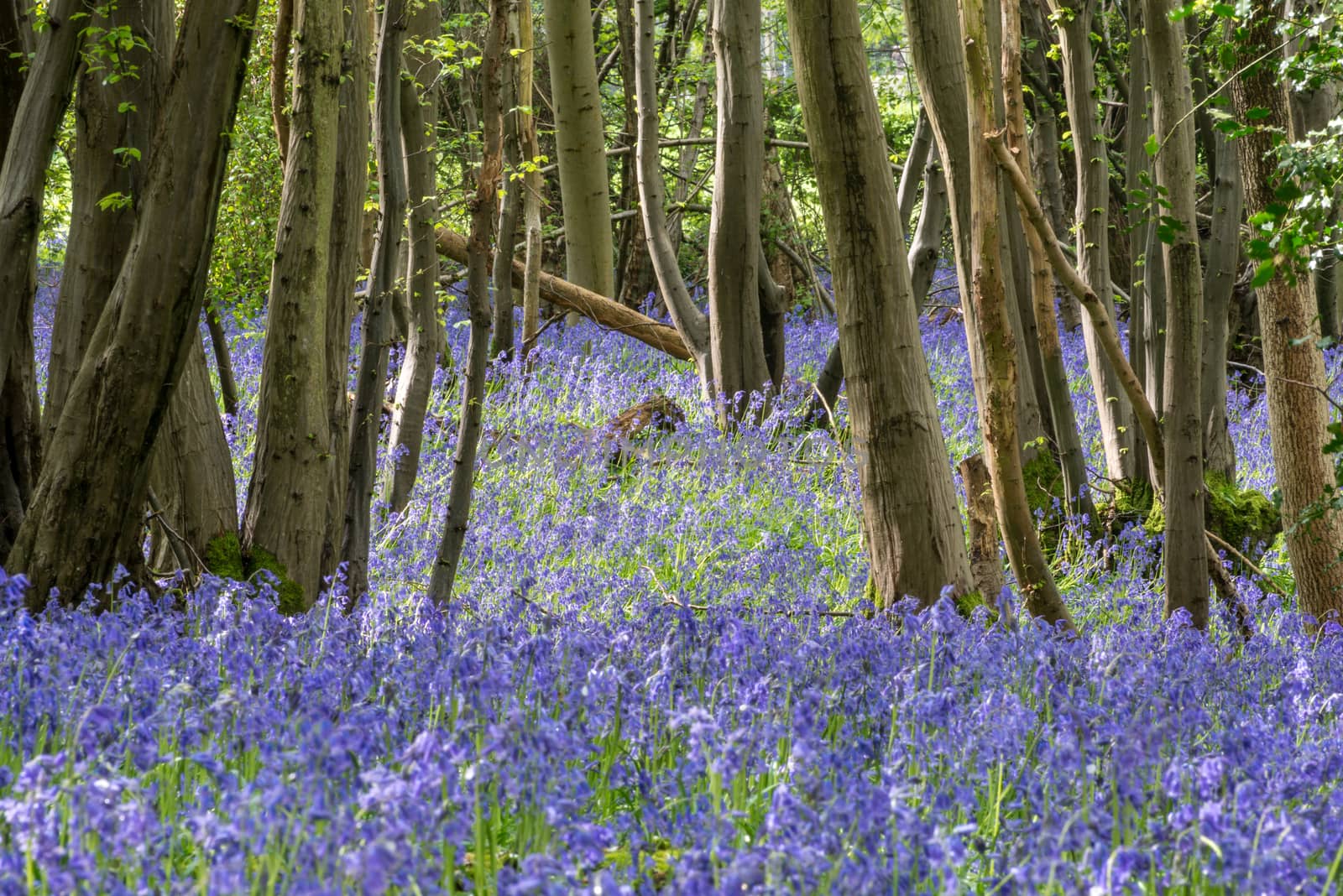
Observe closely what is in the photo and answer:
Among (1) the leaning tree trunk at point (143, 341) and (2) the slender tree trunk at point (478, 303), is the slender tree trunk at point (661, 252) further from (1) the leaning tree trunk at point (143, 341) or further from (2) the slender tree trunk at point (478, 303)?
(1) the leaning tree trunk at point (143, 341)

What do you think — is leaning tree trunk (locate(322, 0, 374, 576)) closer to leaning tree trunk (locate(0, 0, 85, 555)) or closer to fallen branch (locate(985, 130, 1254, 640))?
leaning tree trunk (locate(0, 0, 85, 555))

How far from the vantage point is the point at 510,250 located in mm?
4730

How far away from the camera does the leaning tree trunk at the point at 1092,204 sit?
6742 millimetres

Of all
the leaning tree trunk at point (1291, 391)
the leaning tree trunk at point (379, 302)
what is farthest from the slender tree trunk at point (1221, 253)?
the leaning tree trunk at point (379, 302)

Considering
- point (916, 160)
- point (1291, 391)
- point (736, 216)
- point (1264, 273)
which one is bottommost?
point (1291, 391)

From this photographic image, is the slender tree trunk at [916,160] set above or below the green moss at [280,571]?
above

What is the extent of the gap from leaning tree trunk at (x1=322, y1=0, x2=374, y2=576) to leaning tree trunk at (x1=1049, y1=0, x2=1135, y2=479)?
3.63 m

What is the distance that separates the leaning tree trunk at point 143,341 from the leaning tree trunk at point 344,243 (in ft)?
1.92

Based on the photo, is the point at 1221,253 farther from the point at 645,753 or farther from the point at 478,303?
the point at 645,753

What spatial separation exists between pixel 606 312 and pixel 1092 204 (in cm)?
478

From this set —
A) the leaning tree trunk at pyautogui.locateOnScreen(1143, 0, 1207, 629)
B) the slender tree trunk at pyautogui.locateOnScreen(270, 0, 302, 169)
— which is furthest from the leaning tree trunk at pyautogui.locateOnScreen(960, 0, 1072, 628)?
the slender tree trunk at pyautogui.locateOnScreen(270, 0, 302, 169)

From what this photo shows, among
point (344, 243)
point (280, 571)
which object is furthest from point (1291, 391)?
point (280, 571)

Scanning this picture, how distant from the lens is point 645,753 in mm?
2631

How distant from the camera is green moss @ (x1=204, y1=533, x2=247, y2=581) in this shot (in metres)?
4.22
